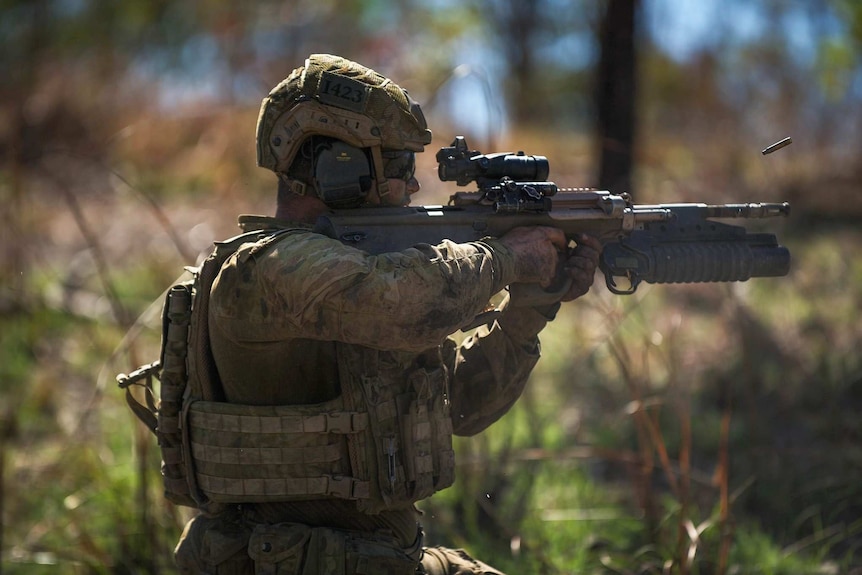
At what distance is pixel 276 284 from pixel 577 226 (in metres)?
1.27

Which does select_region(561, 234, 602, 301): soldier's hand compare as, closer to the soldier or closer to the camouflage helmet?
the soldier

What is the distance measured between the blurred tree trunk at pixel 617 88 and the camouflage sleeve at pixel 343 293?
4.77m

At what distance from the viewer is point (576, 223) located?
3.33 m

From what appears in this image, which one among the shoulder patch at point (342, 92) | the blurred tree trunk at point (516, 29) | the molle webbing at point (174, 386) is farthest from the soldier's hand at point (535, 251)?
the blurred tree trunk at point (516, 29)

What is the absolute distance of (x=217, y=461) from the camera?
2.97 metres

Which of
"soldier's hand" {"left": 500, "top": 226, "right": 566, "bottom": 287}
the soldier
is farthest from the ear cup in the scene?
"soldier's hand" {"left": 500, "top": 226, "right": 566, "bottom": 287}

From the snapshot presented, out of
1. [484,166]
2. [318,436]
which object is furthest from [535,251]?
[318,436]

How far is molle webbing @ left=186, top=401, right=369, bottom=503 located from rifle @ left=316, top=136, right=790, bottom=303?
595 mm

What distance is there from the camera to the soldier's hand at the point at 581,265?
10.7 feet

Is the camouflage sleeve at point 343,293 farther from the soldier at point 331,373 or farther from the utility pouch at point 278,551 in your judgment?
the utility pouch at point 278,551

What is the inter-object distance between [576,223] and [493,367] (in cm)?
65

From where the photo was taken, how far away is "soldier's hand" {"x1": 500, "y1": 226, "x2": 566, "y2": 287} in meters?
3.11

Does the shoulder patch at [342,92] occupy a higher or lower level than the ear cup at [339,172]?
higher

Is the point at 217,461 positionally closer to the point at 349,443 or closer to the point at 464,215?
the point at 349,443
